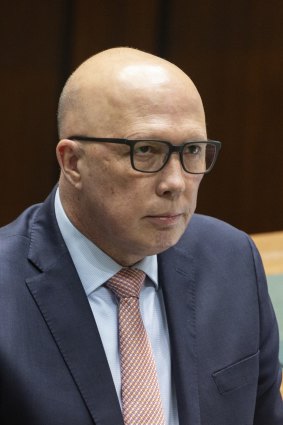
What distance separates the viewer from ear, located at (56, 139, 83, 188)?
90 centimetres

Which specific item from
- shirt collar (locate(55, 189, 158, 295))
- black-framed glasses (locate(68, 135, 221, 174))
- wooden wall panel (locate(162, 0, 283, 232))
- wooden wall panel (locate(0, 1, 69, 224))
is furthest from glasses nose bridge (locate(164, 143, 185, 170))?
wooden wall panel (locate(162, 0, 283, 232))

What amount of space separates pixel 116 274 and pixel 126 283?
0.02 meters

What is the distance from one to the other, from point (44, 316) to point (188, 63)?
6.20ft

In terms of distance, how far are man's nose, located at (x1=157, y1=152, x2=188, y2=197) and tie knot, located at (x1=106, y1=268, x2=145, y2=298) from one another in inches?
5.1

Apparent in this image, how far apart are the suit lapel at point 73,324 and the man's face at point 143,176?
0.08 metres

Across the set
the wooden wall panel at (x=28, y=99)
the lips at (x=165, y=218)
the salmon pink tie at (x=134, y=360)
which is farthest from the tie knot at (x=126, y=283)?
the wooden wall panel at (x=28, y=99)

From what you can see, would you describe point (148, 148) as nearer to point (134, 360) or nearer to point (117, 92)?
point (117, 92)

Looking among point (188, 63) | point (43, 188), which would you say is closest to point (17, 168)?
point (43, 188)

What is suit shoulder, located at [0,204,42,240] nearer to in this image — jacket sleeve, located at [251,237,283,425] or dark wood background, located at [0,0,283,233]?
jacket sleeve, located at [251,237,283,425]

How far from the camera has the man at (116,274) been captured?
0.88 m

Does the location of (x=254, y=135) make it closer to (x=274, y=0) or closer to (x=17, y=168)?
(x=274, y=0)

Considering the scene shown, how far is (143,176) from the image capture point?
2.87 ft

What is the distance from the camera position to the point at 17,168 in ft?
8.22

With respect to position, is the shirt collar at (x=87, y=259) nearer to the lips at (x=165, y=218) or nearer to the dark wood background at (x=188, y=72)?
the lips at (x=165, y=218)
